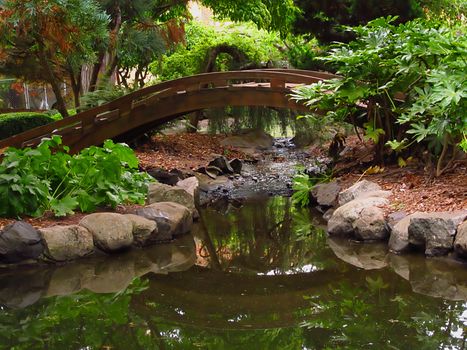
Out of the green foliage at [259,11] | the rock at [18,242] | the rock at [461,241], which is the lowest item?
the rock at [461,241]

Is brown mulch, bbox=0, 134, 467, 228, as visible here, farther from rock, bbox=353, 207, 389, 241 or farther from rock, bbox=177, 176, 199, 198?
rock, bbox=177, 176, 199, 198

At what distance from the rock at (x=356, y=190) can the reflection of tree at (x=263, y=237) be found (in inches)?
21.4

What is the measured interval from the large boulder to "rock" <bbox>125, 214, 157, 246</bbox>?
1094 mm

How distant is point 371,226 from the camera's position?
7762 mm

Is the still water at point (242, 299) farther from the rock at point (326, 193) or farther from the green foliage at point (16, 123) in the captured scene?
the green foliage at point (16, 123)

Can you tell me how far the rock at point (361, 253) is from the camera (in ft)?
22.6

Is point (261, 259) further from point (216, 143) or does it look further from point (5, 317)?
point (216, 143)

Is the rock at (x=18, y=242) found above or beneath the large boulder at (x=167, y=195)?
above

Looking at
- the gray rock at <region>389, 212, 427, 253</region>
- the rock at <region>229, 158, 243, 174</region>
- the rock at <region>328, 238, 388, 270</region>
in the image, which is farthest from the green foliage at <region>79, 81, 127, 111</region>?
the gray rock at <region>389, 212, 427, 253</region>

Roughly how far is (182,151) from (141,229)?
7101 millimetres

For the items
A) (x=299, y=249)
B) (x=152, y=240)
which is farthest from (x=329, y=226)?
(x=152, y=240)

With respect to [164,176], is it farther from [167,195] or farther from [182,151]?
[182,151]

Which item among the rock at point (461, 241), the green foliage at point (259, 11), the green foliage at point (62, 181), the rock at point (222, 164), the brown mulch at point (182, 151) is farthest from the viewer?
the green foliage at point (259, 11)

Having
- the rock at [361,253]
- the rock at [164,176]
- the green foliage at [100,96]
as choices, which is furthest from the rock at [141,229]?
the green foliage at [100,96]
